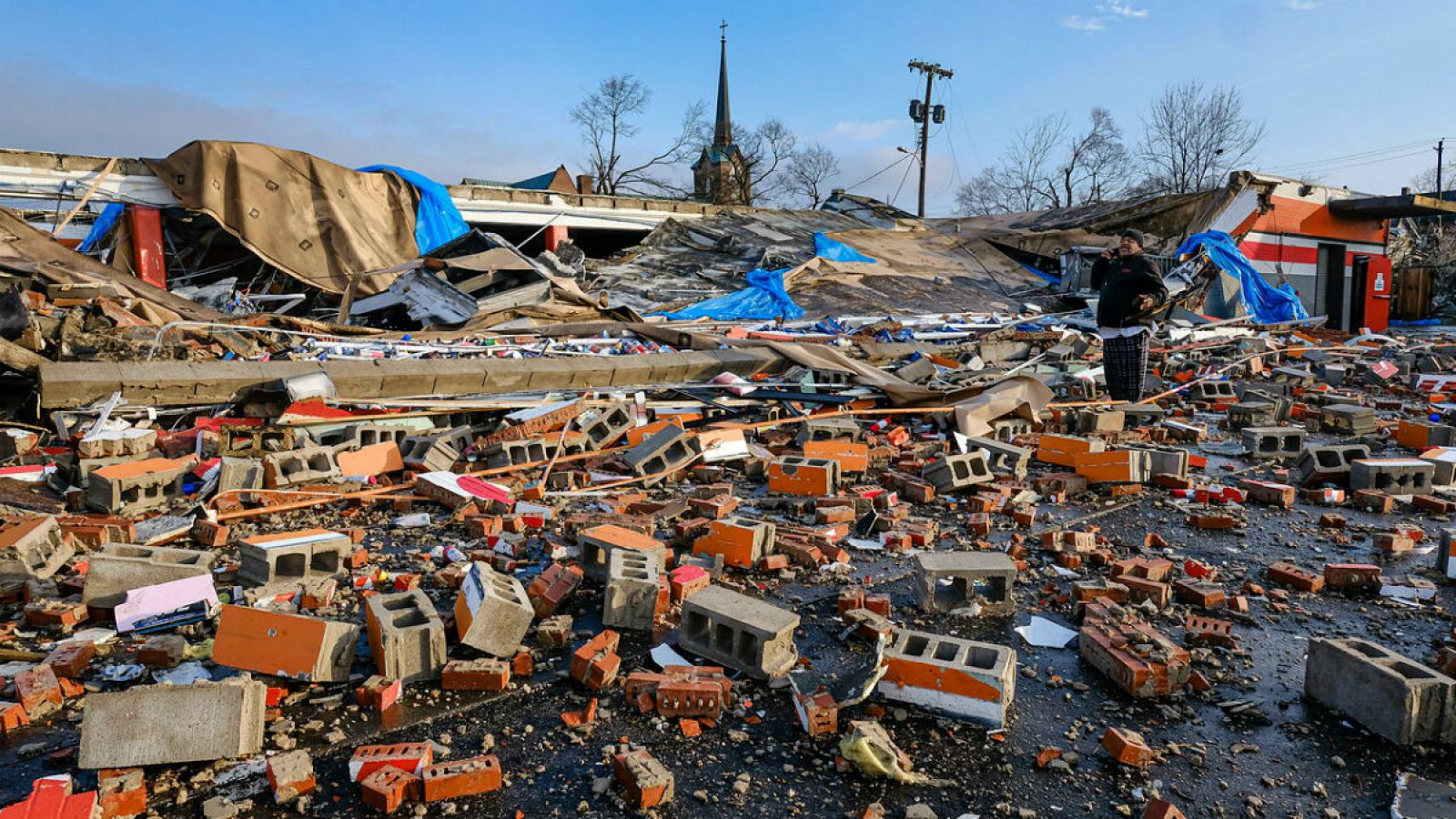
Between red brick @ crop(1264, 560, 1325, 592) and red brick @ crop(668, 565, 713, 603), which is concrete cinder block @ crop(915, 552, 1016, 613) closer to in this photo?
red brick @ crop(668, 565, 713, 603)

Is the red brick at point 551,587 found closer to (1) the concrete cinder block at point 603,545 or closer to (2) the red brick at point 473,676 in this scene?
(1) the concrete cinder block at point 603,545

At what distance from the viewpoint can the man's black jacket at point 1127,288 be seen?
26.3 feet

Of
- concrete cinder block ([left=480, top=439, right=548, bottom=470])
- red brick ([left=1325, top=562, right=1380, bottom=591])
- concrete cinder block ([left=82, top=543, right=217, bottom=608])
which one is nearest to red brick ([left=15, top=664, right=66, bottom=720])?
concrete cinder block ([left=82, top=543, right=217, bottom=608])

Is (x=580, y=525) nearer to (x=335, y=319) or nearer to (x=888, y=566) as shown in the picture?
(x=888, y=566)

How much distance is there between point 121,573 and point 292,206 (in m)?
12.5

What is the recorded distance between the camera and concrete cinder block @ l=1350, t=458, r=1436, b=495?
575cm

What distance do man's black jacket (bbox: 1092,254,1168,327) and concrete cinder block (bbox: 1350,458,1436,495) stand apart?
2.66 metres

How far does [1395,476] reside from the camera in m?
5.77

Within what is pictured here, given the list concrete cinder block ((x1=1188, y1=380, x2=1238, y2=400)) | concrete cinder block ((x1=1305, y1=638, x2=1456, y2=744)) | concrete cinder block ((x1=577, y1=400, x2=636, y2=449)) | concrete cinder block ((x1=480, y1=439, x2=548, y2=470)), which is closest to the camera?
concrete cinder block ((x1=1305, y1=638, x2=1456, y2=744))

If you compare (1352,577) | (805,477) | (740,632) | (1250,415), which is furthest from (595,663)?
(1250,415)

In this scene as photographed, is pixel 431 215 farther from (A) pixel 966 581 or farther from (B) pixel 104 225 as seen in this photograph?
(A) pixel 966 581

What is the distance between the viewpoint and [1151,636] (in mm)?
3311

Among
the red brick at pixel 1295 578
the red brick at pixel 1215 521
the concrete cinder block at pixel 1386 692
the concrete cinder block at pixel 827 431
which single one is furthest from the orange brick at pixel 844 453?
the concrete cinder block at pixel 1386 692

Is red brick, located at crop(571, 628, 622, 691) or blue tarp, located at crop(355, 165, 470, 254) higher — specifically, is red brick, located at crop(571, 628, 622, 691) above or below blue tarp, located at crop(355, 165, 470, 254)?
below
